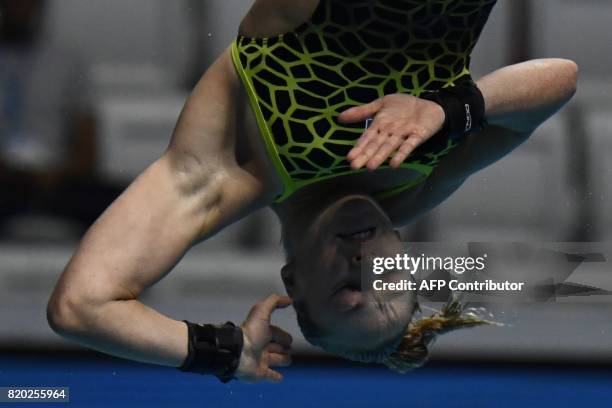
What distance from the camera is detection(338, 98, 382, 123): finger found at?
42.7 inches

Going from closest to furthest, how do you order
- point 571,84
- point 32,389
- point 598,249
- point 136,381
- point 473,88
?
point 473,88 → point 571,84 → point 32,389 → point 136,381 → point 598,249

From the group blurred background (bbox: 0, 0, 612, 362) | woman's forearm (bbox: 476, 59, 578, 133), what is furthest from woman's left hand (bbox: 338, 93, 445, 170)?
blurred background (bbox: 0, 0, 612, 362)

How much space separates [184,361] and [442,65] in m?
0.42

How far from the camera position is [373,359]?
1325 millimetres

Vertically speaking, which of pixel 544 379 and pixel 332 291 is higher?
pixel 332 291

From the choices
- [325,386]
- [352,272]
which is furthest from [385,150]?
[325,386]

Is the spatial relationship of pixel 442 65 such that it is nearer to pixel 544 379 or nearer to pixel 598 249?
pixel 544 379

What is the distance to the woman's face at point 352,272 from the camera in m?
1.26

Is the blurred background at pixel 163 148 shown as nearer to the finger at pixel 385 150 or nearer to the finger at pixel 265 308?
the finger at pixel 265 308

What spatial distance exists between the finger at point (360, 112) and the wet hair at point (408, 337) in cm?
31

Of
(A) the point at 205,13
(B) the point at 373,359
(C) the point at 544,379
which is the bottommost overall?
(C) the point at 544,379

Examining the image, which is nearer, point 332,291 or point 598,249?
point 332,291

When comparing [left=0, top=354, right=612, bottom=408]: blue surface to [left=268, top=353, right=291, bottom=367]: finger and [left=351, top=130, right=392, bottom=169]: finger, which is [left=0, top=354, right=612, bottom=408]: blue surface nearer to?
[left=268, top=353, right=291, bottom=367]: finger

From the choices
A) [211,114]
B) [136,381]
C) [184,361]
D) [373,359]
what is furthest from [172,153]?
[136,381]
